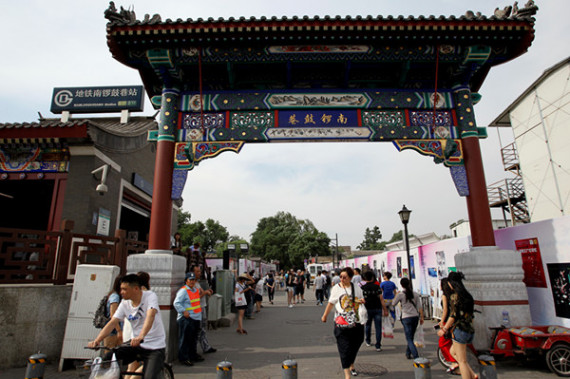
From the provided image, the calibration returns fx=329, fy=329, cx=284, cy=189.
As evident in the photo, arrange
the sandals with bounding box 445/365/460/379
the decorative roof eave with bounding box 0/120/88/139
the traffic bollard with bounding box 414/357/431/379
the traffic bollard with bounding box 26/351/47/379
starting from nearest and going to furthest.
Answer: the traffic bollard with bounding box 414/357/431/379
the traffic bollard with bounding box 26/351/47/379
the sandals with bounding box 445/365/460/379
the decorative roof eave with bounding box 0/120/88/139

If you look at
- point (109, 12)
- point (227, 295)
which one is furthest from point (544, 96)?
point (109, 12)

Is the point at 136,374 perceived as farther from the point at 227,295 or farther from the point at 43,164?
the point at 227,295

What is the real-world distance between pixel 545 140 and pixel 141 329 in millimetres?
20610

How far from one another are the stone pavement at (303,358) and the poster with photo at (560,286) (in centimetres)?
109

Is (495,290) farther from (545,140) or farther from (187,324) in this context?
(545,140)

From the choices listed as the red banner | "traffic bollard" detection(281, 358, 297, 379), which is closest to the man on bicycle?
"traffic bollard" detection(281, 358, 297, 379)

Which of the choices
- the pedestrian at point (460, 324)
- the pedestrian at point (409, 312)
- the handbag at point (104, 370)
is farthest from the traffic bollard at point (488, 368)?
the handbag at point (104, 370)

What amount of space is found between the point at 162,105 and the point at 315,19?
13.4 feet

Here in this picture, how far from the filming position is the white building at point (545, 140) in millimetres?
15859

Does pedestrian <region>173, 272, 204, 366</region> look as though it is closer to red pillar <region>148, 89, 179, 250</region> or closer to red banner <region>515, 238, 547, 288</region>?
red pillar <region>148, 89, 179, 250</region>

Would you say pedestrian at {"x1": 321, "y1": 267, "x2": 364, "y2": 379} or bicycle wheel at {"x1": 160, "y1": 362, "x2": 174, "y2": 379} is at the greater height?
pedestrian at {"x1": 321, "y1": 267, "x2": 364, "y2": 379}

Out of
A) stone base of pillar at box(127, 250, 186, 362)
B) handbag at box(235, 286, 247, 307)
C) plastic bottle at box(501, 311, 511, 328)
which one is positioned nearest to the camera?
plastic bottle at box(501, 311, 511, 328)

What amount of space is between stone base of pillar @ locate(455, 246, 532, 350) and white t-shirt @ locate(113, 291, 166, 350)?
6.00 meters

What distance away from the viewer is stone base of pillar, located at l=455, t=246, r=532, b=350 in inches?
256
